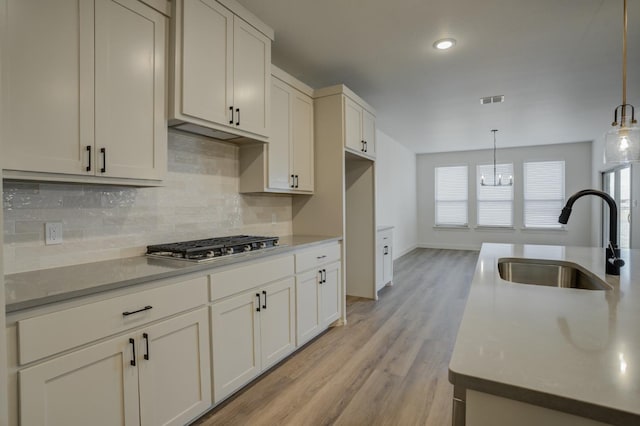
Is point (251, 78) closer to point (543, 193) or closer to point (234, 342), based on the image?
point (234, 342)

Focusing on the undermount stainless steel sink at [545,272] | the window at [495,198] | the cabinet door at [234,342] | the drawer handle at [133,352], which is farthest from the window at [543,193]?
the drawer handle at [133,352]

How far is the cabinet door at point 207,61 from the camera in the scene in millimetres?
2021

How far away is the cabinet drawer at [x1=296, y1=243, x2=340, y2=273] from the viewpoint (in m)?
2.78

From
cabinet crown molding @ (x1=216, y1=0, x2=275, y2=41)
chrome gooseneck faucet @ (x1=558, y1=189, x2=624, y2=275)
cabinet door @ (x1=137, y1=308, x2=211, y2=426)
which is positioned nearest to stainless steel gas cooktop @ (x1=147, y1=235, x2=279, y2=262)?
cabinet door @ (x1=137, y1=308, x2=211, y2=426)

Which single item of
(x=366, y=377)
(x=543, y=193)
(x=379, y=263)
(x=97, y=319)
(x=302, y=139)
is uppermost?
(x=302, y=139)

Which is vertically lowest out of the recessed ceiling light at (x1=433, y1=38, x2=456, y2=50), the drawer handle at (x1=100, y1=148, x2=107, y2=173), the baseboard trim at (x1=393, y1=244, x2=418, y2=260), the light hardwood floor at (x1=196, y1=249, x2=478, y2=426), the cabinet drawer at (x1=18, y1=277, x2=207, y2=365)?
the light hardwood floor at (x1=196, y1=249, x2=478, y2=426)

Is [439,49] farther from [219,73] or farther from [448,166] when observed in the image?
[448,166]

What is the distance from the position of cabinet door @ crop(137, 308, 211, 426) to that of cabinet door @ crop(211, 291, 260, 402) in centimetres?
6

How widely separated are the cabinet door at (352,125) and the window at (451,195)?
5.93m

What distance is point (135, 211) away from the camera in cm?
214

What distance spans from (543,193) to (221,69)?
826 centimetres

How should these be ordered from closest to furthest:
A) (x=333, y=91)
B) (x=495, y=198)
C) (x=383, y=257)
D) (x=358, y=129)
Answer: (x=333, y=91) → (x=358, y=129) → (x=383, y=257) → (x=495, y=198)

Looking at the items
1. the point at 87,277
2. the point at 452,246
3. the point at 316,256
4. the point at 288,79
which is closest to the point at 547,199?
the point at 452,246

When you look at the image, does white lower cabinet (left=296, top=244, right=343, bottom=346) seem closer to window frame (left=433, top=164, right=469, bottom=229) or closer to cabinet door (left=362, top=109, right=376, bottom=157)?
cabinet door (left=362, top=109, right=376, bottom=157)
